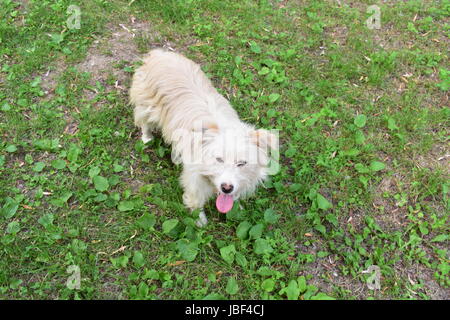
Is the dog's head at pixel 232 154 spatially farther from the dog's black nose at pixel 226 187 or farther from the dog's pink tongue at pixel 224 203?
the dog's pink tongue at pixel 224 203

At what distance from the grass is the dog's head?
2.03ft

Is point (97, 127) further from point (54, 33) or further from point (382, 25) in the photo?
point (382, 25)

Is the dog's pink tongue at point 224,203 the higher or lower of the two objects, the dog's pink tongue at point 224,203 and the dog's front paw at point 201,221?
the higher

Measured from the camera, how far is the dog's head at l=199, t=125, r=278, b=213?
2.83 metres

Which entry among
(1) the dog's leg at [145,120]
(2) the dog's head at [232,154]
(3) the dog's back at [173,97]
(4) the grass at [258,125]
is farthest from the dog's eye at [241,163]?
(1) the dog's leg at [145,120]

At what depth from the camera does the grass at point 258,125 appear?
316 centimetres

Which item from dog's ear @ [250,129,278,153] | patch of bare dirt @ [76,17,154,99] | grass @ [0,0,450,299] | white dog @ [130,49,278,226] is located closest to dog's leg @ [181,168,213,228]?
white dog @ [130,49,278,226]

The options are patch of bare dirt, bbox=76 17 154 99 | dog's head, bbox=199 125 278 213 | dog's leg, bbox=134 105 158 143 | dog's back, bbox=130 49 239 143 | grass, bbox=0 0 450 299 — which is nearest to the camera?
dog's head, bbox=199 125 278 213

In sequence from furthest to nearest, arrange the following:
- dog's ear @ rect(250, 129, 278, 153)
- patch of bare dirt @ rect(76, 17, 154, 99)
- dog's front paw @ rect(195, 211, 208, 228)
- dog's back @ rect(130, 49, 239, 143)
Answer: patch of bare dirt @ rect(76, 17, 154, 99)
dog's front paw @ rect(195, 211, 208, 228)
dog's back @ rect(130, 49, 239, 143)
dog's ear @ rect(250, 129, 278, 153)

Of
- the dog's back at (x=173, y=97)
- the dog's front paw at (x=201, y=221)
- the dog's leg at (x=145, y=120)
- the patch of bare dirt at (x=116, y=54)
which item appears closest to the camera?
the dog's back at (x=173, y=97)

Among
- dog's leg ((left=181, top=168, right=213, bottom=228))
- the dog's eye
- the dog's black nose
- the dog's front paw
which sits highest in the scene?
the dog's eye

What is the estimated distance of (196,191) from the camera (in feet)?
10.8

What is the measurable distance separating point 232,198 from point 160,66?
5.16 ft

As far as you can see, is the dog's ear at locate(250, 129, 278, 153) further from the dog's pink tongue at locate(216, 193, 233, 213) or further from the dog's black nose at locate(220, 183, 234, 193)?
the dog's pink tongue at locate(216, 193, 233, 213)
